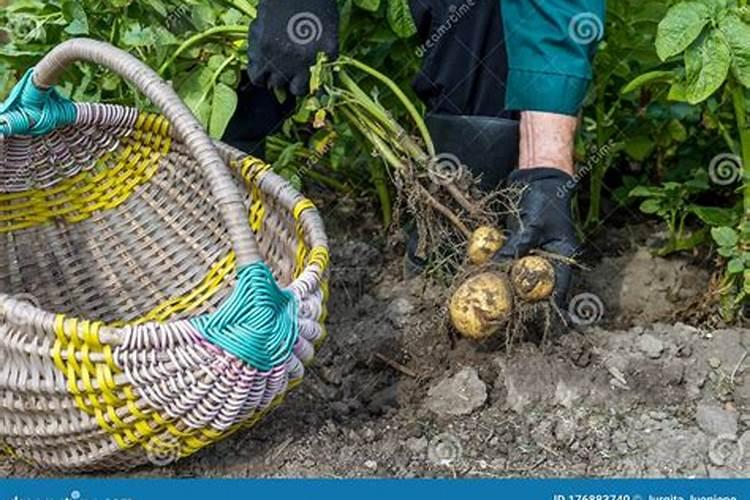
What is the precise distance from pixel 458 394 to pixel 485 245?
0.71 ft

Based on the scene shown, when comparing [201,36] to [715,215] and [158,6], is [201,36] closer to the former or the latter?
[158,6]

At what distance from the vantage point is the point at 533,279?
1953 millimetres

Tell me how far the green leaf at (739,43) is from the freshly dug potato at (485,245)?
0.40 metres

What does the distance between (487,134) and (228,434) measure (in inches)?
25.7

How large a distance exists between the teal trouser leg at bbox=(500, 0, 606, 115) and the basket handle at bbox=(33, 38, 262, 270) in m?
0.50

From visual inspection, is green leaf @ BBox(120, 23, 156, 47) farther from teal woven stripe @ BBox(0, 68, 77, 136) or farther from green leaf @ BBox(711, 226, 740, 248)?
green leaf @ BBox(711, 226, 740, 248)

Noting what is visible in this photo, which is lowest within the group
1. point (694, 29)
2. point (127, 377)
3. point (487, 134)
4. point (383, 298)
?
point (383, 298)

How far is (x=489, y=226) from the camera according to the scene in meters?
2.06

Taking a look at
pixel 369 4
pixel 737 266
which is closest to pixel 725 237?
pixel 737 266

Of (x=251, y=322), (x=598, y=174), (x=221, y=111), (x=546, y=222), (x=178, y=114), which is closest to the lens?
(x=251, y=322)

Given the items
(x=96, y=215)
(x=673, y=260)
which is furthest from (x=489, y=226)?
(x=96, y=215)

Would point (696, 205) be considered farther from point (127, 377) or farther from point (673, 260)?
point (127, 377)

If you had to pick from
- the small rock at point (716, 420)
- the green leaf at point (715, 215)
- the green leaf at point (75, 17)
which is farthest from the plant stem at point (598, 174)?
the green leaf at point (75, 17)

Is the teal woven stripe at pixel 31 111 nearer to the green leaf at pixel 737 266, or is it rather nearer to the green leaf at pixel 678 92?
the green leaf at pixel 678 92
